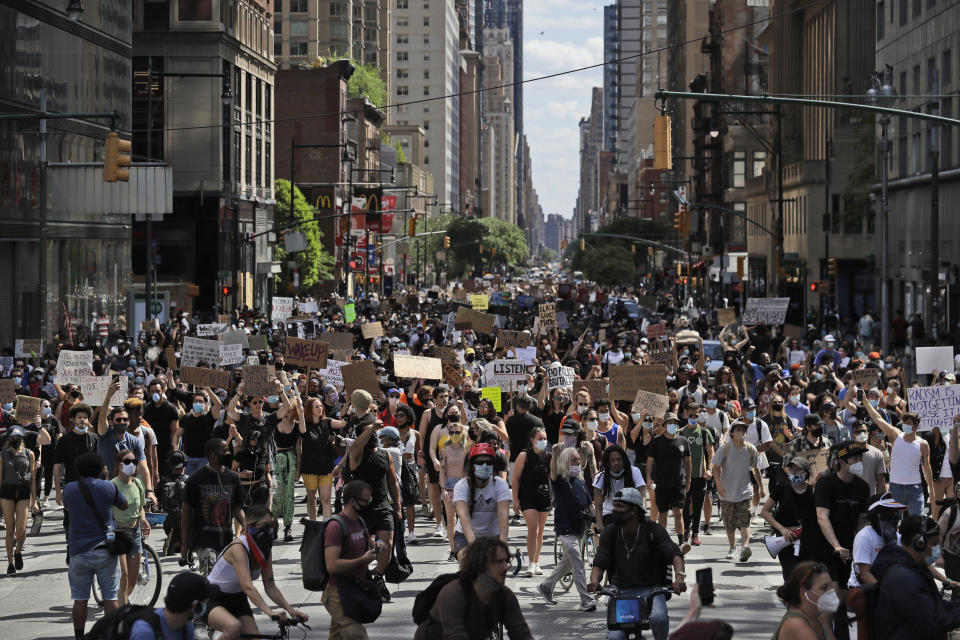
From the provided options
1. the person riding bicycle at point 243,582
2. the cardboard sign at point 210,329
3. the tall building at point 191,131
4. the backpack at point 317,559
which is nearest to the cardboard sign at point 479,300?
the cardboard sign at point 210,329

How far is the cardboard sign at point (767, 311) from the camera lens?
35.4 meters

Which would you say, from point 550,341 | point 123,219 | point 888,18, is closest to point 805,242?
point 888,18

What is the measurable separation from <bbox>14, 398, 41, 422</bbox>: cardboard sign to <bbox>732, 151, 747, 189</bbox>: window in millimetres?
87243

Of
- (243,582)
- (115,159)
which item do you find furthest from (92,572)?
(115,159)

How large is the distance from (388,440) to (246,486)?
2.17 meters

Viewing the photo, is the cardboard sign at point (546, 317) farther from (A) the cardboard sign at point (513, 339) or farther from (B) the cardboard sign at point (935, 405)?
(B) the cardboard sign at point (935, 405)

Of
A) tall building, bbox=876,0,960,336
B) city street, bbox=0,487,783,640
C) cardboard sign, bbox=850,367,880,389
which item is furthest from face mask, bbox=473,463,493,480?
tall building, bbox=876,0,960,336

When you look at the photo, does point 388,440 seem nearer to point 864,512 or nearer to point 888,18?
point 864,512

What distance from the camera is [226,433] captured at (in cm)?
1734

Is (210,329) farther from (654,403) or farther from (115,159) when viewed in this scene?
(654,403)

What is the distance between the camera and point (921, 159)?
50.2 meters

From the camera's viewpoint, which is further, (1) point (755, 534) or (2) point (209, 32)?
(2) point (209, 32)

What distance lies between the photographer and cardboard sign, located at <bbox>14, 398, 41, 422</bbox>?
17.7 meters

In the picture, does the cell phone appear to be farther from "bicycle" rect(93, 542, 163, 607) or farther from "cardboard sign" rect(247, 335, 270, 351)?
"cardboard sign" rect(247, 335, 270, 351)
